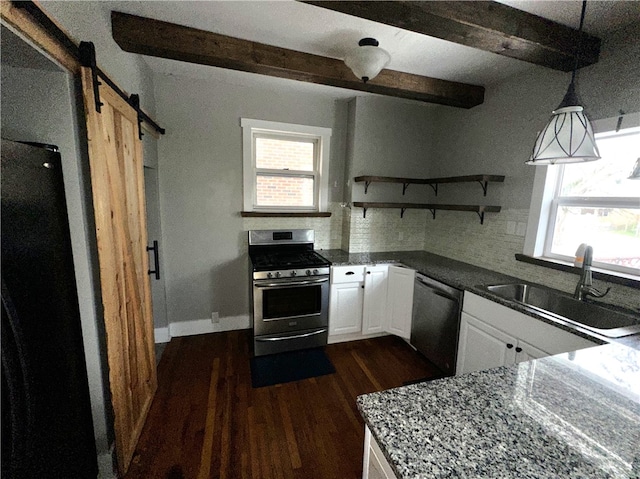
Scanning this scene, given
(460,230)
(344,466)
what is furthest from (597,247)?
(344,466)

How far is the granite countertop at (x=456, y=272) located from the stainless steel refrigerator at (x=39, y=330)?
195 cm

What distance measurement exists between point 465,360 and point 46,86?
2.95 meters

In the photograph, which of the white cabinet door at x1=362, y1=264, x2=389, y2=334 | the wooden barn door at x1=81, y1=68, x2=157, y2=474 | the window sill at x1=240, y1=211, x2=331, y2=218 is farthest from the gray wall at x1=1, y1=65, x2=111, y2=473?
the white cabinet door at x1=362, y1=264, x2=389, y2=334

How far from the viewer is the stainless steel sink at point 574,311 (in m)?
1.46

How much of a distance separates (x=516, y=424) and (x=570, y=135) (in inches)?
51.2

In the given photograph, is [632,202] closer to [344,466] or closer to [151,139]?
[344,466]

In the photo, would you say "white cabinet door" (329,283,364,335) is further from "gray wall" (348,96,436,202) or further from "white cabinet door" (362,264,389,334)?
"gray wall" (348,96,436,202)

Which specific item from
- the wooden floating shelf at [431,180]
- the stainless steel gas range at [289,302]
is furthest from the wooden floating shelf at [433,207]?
the stainless steel gas range at [289,302]

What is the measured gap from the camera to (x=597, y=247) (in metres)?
1.92

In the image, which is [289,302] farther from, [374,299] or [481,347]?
[481,347]

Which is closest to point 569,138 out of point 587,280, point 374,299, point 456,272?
point 587,280

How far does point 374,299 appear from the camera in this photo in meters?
2.85

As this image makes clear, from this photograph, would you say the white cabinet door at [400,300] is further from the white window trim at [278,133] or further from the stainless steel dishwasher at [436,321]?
the white window trim at [278,133]

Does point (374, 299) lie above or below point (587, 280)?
below
